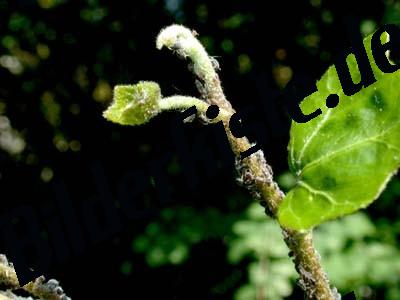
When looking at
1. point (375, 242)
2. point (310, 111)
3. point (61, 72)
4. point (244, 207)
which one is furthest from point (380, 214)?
point (310, 111)

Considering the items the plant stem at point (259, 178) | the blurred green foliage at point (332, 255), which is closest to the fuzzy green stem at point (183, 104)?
the plant stem at point (259, 178)

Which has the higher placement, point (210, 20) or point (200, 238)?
point (210, 20)

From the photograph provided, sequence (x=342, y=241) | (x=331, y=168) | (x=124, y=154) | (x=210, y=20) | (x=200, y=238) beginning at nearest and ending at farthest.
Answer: (x=331, y=168), (x=342, y=241), (x=200, y=238), (x=210, y=20), (x=124, y=154)

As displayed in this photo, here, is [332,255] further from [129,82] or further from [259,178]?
[259,178]

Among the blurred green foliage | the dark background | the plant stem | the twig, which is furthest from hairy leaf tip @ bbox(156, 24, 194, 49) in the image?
the dark background

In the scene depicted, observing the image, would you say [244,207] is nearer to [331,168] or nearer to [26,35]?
[26,35]

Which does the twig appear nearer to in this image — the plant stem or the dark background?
the plant stem

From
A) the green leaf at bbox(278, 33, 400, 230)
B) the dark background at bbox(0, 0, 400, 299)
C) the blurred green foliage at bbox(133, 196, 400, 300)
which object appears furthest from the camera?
the dark background at bbox(0, 0, 400, 299)
